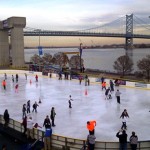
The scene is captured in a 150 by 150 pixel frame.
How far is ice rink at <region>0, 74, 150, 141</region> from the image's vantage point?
12.2m

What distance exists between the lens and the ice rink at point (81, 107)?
12227mm

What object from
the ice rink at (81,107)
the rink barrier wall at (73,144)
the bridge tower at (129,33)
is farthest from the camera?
the bridge tower at (129,33)

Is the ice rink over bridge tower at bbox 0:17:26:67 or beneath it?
beneath

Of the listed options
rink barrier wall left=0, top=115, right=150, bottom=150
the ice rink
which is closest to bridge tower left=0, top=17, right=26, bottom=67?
the ice rink

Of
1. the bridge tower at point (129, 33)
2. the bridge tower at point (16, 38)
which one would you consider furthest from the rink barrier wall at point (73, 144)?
the bridge tower at point (129, 33)

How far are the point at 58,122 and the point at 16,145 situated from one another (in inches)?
118

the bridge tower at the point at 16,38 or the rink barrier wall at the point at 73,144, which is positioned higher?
the bridge tower at the point at 16,38

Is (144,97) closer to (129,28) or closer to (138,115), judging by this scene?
(138,115)

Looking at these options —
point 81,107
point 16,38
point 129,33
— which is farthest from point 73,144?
point 129,33

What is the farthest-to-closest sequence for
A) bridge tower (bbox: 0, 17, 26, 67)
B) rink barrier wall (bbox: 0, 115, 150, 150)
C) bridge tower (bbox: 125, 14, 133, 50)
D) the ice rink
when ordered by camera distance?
bridge tower (bbox: 125, 14, 133, 50), bridge tower (bbox: 0, 17, 26, 67), the ice rink, rink barrier wall (bbox: 0, 115, 150, 150)

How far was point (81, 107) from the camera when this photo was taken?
16.8m

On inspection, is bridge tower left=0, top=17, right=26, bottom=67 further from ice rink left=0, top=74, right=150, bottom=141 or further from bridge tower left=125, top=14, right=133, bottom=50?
bridge tower left=125, top=14, right=133, bottom=50

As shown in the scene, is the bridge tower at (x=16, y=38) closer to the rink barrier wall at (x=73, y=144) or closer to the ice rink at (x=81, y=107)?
the ice rink at (x=81, y=107)

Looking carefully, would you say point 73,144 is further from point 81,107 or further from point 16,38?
point 16,38
